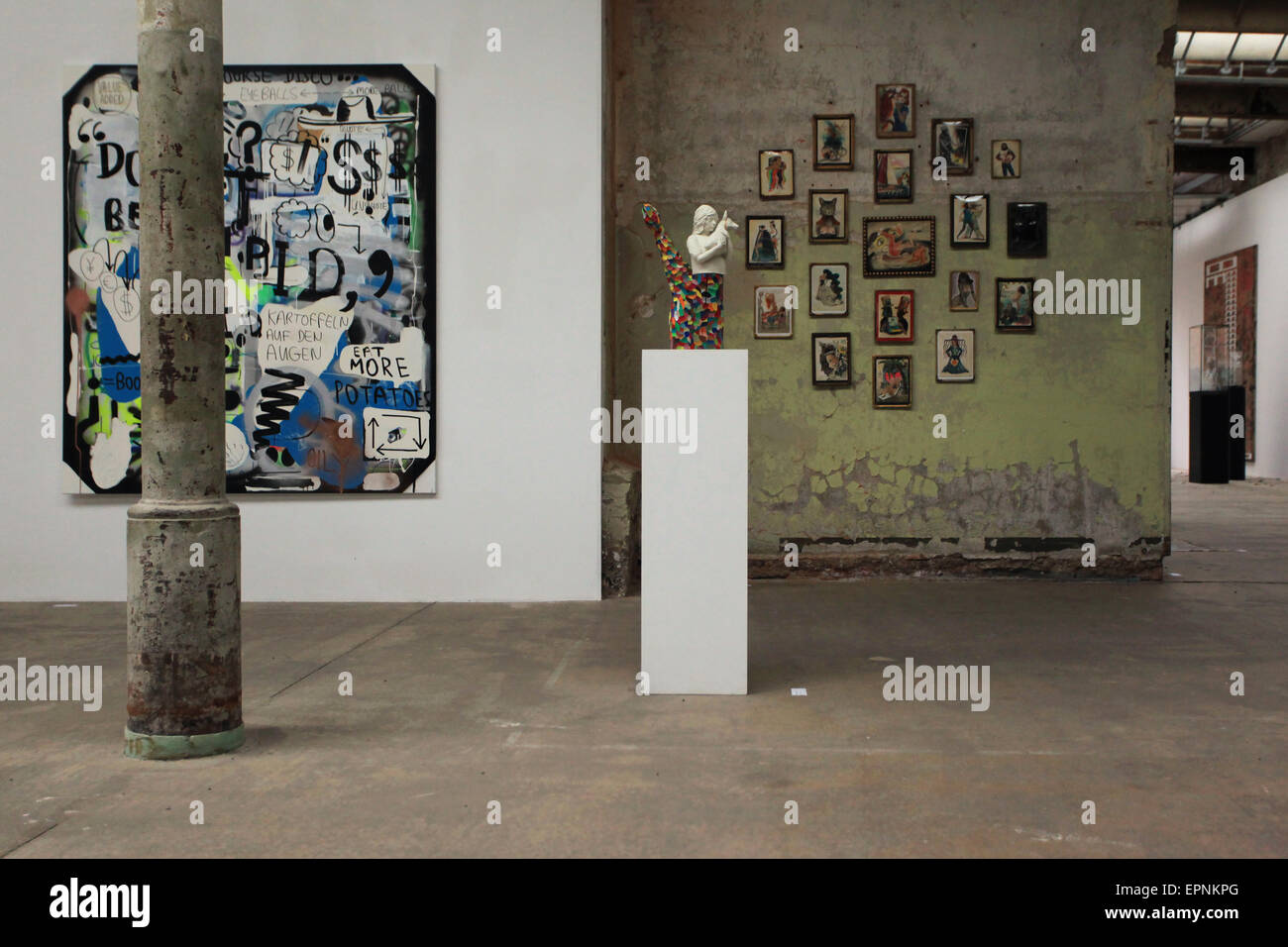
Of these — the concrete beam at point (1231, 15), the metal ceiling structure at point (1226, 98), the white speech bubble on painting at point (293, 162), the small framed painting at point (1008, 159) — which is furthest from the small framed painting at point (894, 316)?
the concrete beam at point (1231, 15)

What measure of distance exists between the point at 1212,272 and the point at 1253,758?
18.4m

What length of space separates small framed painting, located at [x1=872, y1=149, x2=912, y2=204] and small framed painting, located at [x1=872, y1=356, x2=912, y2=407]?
1.06 m

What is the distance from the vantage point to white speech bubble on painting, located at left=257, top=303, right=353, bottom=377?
21.3ft

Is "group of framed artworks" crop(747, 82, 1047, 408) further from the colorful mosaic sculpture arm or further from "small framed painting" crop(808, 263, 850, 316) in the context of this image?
the colorful mosaic sculpture arm

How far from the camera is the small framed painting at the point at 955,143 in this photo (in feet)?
24.1

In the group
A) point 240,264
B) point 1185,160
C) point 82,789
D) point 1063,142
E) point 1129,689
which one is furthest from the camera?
point 1185,160

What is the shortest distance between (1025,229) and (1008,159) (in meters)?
0.48

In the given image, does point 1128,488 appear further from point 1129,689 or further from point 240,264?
point 240,264

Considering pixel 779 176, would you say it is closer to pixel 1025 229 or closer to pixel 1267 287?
pixel 1025 229

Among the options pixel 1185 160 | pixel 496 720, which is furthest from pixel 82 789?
pixel 1185 160

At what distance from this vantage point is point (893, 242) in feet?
24.2

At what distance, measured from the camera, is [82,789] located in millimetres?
3137

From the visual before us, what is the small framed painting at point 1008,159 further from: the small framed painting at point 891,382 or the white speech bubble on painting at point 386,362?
the white speech bubble on painting at point 386,362

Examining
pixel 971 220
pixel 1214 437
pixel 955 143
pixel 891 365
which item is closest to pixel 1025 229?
pixel 971 220
